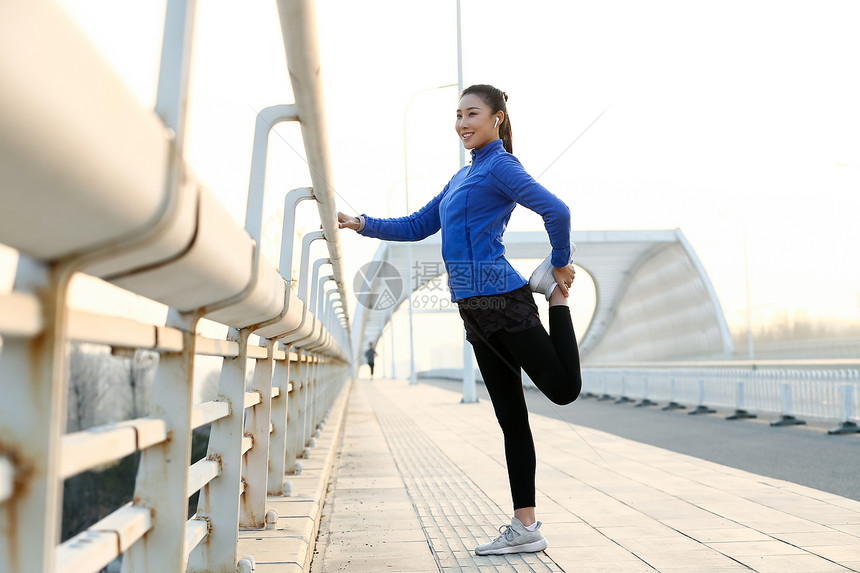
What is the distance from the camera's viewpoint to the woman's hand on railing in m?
3.82

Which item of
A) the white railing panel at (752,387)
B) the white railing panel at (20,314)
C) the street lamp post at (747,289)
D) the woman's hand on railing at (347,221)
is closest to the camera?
the white railing panel at (20,314)

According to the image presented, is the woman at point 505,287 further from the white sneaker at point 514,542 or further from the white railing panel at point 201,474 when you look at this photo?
the white railing panel at point 201,474

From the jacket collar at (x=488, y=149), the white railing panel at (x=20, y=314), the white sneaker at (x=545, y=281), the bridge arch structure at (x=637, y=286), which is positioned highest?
the bridge arch structure at (x=637, y=286)

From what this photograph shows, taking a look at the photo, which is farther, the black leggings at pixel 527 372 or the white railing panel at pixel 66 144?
the black leggings at pixel 527 372

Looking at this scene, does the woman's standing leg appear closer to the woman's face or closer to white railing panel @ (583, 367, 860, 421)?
the woman's face

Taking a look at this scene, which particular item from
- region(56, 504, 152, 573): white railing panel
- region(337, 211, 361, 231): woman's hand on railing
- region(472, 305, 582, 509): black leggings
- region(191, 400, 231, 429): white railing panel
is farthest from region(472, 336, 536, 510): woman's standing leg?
region(56, 504, 152, 573): white railing panel

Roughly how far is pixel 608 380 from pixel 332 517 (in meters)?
17.4

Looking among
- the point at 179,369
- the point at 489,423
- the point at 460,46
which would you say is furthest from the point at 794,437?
the point at 460,46

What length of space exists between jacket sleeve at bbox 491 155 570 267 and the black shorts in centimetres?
19

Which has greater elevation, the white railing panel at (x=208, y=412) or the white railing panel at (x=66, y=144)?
the white railing panel at (x=66, y=144)

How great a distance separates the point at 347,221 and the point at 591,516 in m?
1.94

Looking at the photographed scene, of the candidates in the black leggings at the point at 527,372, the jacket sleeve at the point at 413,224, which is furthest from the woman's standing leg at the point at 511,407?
the jacket sleeve at the point at 413,224

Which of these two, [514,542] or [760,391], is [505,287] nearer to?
[514,542]

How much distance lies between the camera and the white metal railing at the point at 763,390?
37.6 ft
